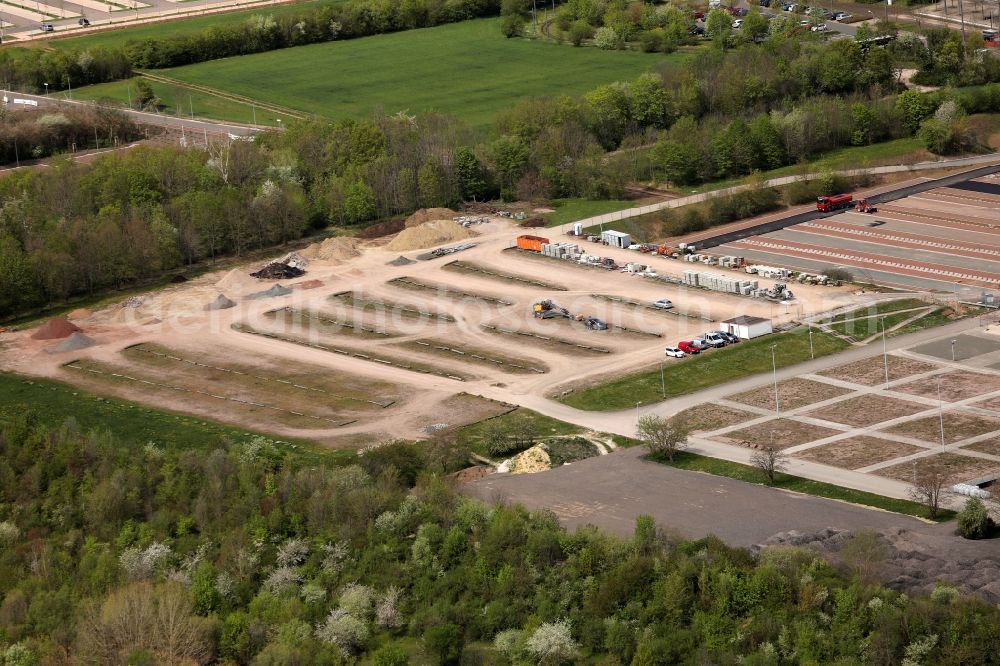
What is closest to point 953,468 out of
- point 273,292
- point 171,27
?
point 273,292

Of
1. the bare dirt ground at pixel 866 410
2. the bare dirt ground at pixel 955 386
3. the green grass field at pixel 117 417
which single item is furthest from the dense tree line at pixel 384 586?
the bare dirt ground at pixel 955 386

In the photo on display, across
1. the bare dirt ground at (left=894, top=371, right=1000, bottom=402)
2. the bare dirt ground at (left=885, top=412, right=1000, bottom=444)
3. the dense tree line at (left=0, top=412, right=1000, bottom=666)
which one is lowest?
the bare dirt ground at (left=885, top=412, right=1000, bottom=444)

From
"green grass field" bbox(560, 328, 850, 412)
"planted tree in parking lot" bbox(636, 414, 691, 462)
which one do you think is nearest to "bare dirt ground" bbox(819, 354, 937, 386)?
"green grass field" bbox(560, 328, 850, 412)

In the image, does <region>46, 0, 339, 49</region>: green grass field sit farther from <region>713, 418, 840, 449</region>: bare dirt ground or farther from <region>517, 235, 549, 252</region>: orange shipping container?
<region>713, 418, 840, 449</region>: bare dirt ground

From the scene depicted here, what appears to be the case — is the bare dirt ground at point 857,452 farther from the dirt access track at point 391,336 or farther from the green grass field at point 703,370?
the dirt access track at point 391,336

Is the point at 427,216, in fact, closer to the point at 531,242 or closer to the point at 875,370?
the point at 531,242

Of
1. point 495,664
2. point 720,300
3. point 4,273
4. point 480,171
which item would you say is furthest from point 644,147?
point 495,664

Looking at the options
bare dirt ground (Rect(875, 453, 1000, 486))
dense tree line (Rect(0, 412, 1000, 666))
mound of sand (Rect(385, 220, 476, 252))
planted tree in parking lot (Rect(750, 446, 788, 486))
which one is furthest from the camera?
mound of sand (Rect(385, 220, 476, 252))
